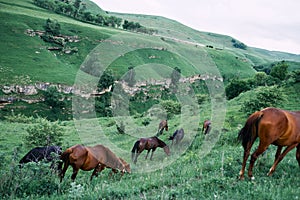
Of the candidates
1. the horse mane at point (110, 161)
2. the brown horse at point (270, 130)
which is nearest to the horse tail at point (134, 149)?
the horse mane at point (110, 161)

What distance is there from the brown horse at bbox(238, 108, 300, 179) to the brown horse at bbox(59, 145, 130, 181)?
5599 mm

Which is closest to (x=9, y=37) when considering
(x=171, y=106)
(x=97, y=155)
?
(x=171, y=106)

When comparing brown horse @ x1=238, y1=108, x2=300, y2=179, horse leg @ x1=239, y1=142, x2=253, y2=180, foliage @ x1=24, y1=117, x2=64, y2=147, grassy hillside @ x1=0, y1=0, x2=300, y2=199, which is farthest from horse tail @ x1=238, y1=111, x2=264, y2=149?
foliage @ x1=24, y1=117, x2=64, y2=147

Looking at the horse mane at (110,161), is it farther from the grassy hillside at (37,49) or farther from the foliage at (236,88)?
the grassy hillside at (37,49)

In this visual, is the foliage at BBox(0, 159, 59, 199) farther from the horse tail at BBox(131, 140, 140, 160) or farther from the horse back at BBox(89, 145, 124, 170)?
the horse tail at BBox(131, 140, 140, 160)

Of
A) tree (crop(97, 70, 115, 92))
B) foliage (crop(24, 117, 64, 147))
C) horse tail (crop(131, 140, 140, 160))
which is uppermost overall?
horse tail (crop(131, 140, 140, 160))

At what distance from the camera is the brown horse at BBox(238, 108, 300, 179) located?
24.6 ft

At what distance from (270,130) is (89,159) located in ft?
21.2

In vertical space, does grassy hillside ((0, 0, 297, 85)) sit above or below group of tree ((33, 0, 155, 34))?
below

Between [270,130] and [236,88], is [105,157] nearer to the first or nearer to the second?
[270,130]

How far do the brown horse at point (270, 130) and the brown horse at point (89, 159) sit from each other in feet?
18.4

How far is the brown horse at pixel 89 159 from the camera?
985 cm

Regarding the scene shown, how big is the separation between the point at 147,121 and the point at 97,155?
2109cm

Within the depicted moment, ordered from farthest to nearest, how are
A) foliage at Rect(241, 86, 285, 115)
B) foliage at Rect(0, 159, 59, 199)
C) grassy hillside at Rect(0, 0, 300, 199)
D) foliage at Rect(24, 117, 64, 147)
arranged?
foliage at Rect(241, 86, 285, 115) < foliage at Rect(24, 117, 64, 147) < foliage at Rect(0, 159, 59, 199) < grassy hillside at Rect(0, 0, 300, 199)
